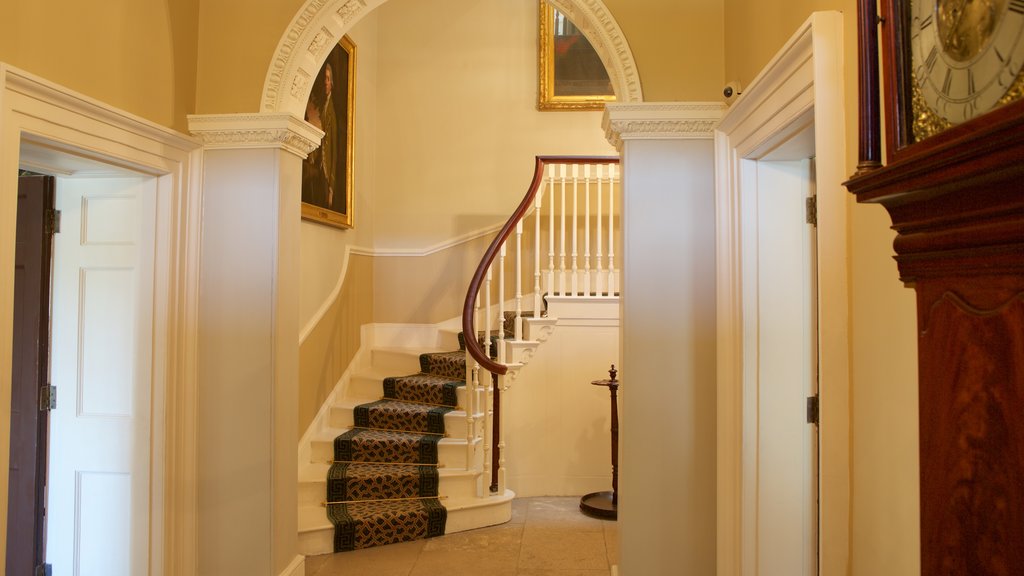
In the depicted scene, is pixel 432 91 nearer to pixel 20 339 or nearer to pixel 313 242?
pixel 313 242

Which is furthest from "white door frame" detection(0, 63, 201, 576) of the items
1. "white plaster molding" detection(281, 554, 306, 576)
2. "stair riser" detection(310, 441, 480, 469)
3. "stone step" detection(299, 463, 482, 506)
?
"stair riser" detection(310, 441, 480, 469)

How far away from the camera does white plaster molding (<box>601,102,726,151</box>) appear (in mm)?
2639

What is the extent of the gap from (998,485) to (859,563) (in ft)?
3.14

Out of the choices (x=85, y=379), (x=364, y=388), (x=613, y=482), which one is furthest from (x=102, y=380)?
(x=613, y=482)

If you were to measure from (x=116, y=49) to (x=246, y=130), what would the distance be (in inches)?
21.0

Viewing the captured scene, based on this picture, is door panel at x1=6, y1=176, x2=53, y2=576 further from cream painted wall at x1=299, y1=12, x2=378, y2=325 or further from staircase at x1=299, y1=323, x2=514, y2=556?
cream painted wall at x1=299, y1=12, x2=378, y2=325

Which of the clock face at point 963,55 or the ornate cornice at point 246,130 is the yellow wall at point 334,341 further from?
the clock face at point 963,55

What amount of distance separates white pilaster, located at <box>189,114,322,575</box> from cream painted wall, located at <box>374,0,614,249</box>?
285 centimetres

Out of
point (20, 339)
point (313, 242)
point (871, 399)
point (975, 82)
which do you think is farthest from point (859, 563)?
point (313, 242)

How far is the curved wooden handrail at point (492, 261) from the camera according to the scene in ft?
13.5

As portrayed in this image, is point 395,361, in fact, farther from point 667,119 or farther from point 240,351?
point 667,119

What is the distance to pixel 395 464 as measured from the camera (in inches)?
166

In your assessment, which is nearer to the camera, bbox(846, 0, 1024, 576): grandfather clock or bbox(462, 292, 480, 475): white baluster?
bbox(846, 0, 1024, 576): grandfather clock

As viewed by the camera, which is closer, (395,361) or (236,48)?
(236,48)
